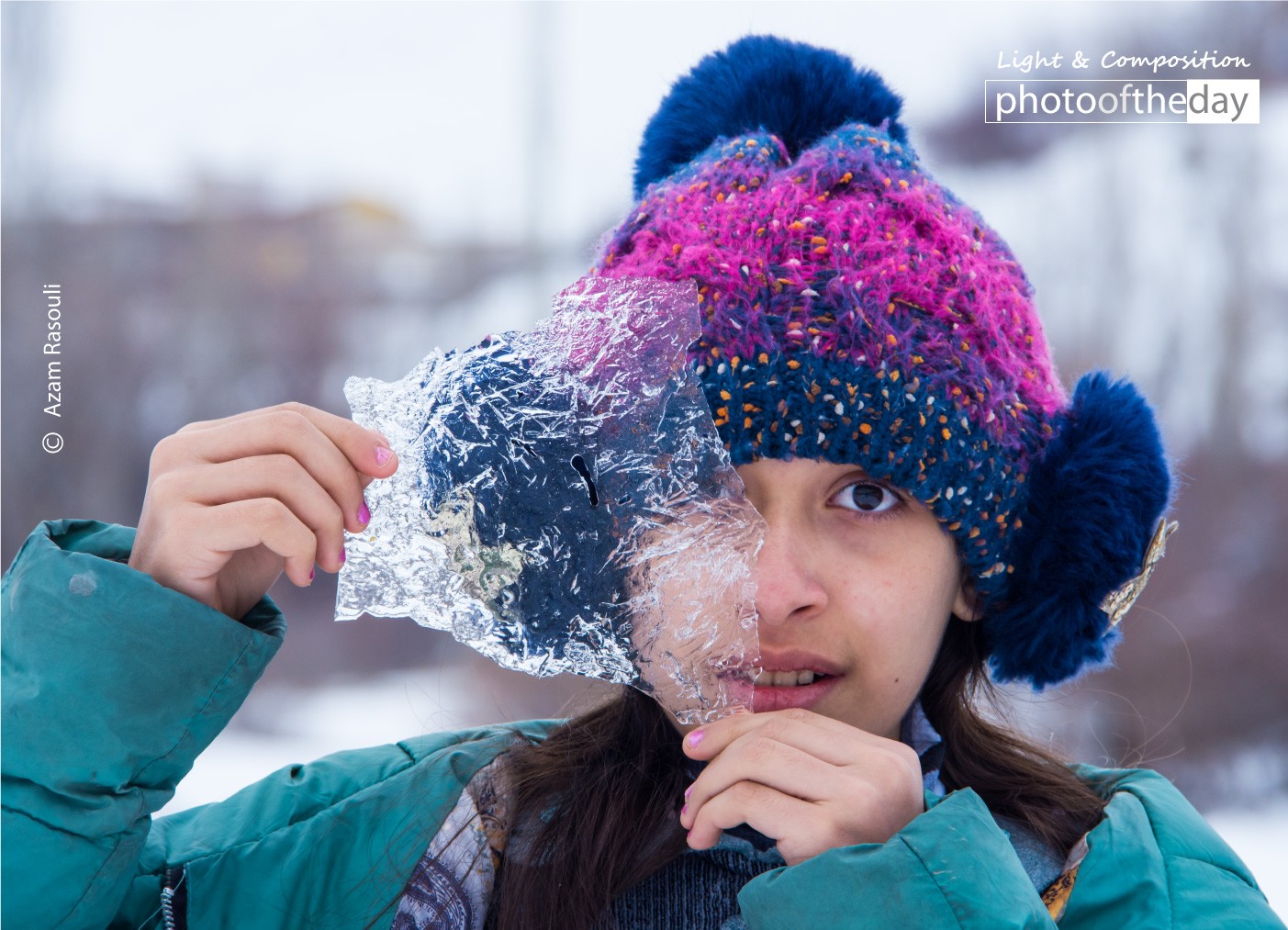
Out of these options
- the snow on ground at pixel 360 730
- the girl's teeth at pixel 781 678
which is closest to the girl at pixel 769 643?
the girl's teeth at pixel 781 678

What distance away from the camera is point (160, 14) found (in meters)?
2.79

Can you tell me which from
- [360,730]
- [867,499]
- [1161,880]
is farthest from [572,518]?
[360,730]

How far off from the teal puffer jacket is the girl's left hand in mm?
25

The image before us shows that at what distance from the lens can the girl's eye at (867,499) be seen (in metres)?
1.15

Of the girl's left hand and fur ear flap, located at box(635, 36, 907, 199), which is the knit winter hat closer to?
fur ear flap, located at box(635, 36, 907, 199)

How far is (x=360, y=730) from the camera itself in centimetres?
302

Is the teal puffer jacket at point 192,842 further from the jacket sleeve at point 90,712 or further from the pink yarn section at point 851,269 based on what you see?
the pink yarn section at point 851,269

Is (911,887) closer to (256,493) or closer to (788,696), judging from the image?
(788,696)

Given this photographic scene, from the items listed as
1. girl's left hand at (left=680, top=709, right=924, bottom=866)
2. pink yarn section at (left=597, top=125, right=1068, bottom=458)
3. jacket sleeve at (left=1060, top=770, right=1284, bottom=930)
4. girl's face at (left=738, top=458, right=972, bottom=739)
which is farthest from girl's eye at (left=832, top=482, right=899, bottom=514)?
jacket sleeve at (left=1060, top=770, right=1284, bottom=930)

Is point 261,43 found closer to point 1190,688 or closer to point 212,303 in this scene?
point 212,303

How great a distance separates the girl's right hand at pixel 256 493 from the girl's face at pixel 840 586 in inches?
15.4

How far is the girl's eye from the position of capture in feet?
3.77

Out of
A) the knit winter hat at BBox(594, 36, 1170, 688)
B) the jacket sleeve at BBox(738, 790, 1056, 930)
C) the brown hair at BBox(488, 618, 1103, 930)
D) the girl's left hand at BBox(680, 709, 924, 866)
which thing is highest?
the knit winter hat at BBox(594, 36, 1170, 688)

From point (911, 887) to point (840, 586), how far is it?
314 mm
